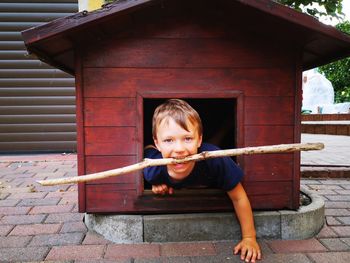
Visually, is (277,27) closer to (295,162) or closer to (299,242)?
(295,162)

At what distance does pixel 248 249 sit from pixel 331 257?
1.70 ft

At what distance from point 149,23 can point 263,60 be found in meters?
0.84

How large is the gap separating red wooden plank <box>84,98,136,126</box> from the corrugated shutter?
Answer: 442 cm

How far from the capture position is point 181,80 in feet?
8.24

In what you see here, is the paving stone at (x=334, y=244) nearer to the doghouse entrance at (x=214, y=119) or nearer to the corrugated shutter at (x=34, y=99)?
the doghouse entrance at (x=214, y=119)

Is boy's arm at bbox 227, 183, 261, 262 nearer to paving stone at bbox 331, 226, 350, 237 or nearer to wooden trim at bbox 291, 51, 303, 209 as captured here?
wooden trim at bbox 291, 51, 303, 209

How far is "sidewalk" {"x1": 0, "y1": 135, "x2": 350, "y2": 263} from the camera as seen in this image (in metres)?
2.30

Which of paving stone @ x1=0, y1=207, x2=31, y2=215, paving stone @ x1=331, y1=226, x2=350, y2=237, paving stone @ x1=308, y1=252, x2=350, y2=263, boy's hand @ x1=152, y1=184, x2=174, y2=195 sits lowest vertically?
paving stone @ x1=308, y1=252, x2=350, y2=263

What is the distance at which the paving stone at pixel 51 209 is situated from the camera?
10.7 feet

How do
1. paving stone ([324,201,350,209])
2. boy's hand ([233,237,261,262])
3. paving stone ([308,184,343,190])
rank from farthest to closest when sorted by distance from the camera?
paving stone ([308,184,343,190])
paving stone ([324,201,350,209])
boy's hand ([233,237,261,262])

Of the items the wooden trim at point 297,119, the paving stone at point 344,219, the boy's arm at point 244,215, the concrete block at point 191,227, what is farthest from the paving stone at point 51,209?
the paving stone at point 344,219

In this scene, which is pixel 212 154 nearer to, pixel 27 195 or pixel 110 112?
pixel 110 112

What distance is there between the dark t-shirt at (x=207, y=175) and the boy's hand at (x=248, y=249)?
1.20 ft

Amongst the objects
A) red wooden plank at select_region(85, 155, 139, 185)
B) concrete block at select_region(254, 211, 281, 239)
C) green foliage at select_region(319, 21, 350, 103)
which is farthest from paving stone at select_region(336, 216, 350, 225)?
green foliage at select_region(319, 21, 350, 103)
